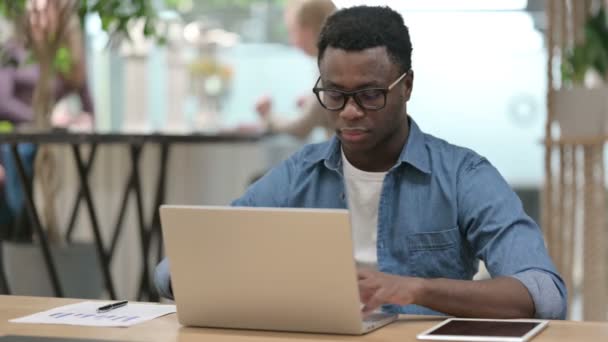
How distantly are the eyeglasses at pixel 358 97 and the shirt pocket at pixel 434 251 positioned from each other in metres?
0.26

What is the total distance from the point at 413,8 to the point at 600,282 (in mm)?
1486

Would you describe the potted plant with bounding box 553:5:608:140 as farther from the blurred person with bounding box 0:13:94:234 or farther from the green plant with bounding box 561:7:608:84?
the blurred person with bounding box 0:13:94:234

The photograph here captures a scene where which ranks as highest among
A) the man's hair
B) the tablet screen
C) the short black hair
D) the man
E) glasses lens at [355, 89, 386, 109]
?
the man's hair

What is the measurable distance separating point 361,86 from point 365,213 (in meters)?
0.27

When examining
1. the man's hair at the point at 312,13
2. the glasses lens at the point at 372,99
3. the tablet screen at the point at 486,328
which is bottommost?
the tablet screen at the point at 486,328

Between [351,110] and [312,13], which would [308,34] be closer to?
[312,13]

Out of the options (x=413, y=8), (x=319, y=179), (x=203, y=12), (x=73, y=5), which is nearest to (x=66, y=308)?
(x=319, y=179)

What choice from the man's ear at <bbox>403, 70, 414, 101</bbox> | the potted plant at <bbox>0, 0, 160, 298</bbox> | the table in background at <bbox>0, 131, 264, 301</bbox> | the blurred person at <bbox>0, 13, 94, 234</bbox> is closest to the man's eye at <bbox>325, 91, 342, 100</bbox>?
the man's ear at <bbox>403, 70, 414, 101</bbox>

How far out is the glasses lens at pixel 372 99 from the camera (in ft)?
6.28

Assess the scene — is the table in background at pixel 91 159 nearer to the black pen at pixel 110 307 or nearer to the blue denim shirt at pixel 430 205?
the blue denim shirt at pixel 430 205

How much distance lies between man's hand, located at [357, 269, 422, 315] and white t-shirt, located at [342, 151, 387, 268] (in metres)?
0.34

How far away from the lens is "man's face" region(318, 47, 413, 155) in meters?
1.91

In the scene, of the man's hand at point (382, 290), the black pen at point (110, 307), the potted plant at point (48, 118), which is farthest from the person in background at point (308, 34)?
the man's hand at point (382, 290)

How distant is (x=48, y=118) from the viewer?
405 cm
